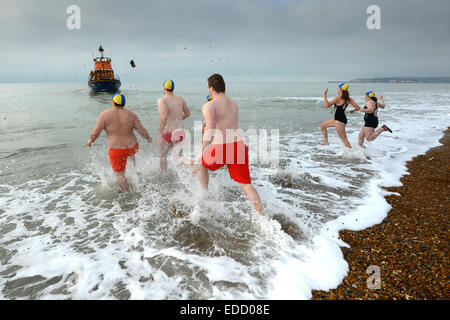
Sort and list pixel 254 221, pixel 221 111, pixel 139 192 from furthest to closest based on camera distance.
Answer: pixel 139 192, pixel 254 221, pixel 221 111

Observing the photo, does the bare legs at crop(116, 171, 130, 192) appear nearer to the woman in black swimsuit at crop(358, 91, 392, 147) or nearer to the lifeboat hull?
the woman in black swimsuit at crop(358, 91, 392, 147)

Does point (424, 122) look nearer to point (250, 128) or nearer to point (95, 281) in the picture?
point (250, 128)

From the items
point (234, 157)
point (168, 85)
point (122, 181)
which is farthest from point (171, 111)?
point (234, 157)

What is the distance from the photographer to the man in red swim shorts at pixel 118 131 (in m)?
4.50

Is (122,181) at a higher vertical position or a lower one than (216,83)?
lower

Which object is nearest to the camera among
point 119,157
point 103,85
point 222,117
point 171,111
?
point 222,117

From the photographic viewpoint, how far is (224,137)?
133 inches

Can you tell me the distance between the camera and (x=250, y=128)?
47.1 ft

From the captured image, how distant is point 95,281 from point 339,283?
284cm

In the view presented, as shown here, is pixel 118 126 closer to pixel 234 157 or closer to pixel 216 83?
pixel 216 83

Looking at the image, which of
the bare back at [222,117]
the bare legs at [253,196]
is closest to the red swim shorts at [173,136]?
the bare back at [222,117]

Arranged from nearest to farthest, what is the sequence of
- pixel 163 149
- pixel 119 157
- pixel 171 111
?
pixel 119 157
pixel 171 111
pixel 163 149

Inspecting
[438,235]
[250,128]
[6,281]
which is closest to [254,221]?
[438,235]

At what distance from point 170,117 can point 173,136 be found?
458mm
